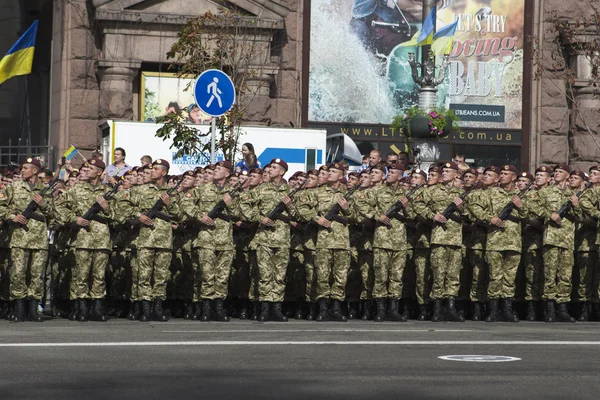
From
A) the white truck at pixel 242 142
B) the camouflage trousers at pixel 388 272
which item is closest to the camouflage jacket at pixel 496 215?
the camouflage trousers at pixel 388 272

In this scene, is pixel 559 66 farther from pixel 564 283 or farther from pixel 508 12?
pixel 564 283

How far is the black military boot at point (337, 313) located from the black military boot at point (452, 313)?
1.22m

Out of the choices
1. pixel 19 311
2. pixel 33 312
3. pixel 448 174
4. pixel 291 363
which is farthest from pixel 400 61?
pixel 291 363

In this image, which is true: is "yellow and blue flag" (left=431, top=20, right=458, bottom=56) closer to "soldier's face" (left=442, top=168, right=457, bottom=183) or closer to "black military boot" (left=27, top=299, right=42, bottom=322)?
"soldier's face" (left=442, top=168, right=457, bottom=183)

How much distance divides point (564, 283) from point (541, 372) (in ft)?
23.6

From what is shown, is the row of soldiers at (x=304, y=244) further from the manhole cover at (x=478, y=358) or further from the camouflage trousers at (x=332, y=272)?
the manhole cover at (x=478, y=358)

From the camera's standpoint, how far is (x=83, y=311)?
1739 cm

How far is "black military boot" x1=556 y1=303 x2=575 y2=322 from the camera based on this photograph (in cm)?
1819

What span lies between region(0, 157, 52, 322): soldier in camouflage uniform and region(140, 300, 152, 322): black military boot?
116cm

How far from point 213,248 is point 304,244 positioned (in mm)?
1224

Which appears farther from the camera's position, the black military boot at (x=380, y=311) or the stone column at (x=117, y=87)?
the stone column at (x=117, y=87)

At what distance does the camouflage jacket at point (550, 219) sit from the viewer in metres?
18.2

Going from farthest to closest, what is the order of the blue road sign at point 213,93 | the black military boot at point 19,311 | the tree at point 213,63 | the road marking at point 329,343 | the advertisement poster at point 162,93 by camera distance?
1. the advertisement poster at point 162,93
2. the tree at point 213,63
3. the blue road sign at point 213,93
4. the black military boot at point 19,311
5. the road marking at point 329,343

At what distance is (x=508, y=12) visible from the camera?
3206cm
